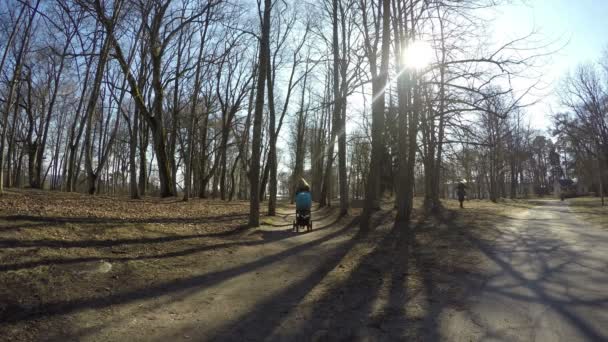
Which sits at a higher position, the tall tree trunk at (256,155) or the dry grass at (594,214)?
the tall tree trunk at (256,155)

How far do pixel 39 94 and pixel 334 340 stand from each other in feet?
117

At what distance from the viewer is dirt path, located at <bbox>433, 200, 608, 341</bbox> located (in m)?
3.82

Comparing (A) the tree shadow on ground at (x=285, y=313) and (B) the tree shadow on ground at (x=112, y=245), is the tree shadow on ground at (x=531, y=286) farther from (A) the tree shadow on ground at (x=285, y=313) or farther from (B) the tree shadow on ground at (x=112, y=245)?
(B) the tree shadow on ground at (x=112, y=245)

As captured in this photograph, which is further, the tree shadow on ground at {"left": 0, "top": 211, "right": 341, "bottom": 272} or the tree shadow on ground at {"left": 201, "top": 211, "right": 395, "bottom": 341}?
the tree shadow on ground at {"left": 0, "top": 211, "right": 341, "bottom": 272}

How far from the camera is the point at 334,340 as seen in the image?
376cm

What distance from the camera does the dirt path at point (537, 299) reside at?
382 cm

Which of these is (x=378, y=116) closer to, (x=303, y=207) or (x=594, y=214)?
(x=303, y=207)

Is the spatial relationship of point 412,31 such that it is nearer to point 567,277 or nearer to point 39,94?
point 567,277

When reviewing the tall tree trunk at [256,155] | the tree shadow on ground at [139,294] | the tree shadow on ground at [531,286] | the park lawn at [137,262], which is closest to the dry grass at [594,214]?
the tree shadow on ground at [531,286]

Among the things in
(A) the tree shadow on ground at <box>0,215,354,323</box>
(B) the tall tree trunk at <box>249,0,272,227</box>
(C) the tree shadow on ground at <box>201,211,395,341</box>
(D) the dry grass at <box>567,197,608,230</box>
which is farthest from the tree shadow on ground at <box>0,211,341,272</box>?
(D) the dry grass at <box>567,197,608,230</box>

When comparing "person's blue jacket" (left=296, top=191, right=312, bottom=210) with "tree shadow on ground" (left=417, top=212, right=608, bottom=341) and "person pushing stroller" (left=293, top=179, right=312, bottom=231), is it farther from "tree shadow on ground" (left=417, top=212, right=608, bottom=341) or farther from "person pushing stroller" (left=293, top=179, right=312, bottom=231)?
"tree shadow on ground" (left=417, top=212, right=608, bottom=341)

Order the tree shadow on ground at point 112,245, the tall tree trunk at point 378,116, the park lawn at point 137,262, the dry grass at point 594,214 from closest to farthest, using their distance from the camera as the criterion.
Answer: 1. the park lawn at point 137,262
2. the tree shadow on ground at point 112,245
3. the tall tree trunk at point 378,116
4. the dry grass at point 594,214

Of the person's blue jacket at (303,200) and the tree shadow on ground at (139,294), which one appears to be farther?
the person's blue jacket at (303,200)

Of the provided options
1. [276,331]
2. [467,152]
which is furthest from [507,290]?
[467,152]
